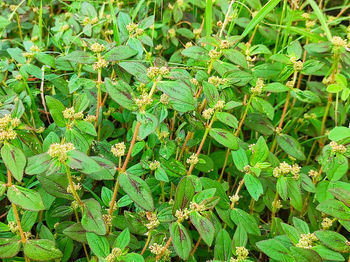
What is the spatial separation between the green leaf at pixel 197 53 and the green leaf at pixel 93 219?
70 cm

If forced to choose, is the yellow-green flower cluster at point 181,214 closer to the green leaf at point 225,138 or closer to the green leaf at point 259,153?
the green leaf at point 225,138

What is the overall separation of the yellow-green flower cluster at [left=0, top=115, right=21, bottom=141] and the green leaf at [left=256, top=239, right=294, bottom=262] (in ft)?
2.74

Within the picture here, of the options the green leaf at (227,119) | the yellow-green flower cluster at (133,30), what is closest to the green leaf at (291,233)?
the green leaf at (227,119)

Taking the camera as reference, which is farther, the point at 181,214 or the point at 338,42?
the point at 338,42

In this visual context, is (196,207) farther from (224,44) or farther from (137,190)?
(224,44)

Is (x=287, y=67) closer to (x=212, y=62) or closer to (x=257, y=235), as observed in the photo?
(x=212, y=62)

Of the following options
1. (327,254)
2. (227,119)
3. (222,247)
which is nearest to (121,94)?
(227,119)

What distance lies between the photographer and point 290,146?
1856 millimetres

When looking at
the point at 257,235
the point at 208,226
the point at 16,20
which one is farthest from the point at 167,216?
the point at 16,20

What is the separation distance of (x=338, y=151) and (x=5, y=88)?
1385mm

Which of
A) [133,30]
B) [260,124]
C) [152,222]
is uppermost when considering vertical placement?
[133,30]

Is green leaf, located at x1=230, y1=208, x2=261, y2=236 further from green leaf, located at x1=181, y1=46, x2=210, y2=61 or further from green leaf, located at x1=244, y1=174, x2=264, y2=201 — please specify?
green leaf, located at x1=181, y1=46, x2=210, y2=61

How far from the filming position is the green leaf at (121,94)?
1390 mm

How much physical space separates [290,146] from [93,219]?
918 mm
